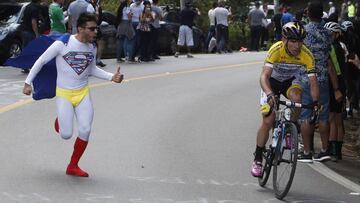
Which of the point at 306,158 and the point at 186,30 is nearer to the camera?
the point at 306,158

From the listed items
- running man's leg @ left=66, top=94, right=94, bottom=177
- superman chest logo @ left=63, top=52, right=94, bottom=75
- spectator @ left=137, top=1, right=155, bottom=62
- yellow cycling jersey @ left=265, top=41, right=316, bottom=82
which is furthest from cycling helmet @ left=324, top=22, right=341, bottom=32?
spectator @ left=137, top=1, right=155, bottom=62

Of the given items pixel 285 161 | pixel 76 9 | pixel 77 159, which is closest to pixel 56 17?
pixel 76 9

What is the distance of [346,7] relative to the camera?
32.9m

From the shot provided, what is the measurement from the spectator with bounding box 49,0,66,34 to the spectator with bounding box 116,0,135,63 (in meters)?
3.76

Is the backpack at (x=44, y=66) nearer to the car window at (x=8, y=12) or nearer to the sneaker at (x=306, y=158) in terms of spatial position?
the sneaker at (x=306, y=158)

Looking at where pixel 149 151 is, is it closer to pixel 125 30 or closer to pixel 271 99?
pixel 271 99

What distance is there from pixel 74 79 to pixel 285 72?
2.24m

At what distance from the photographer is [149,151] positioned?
10.4 meters

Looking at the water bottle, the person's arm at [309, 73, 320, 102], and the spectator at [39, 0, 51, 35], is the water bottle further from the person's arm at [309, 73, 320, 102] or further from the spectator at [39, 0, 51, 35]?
the spectator at [39, 0, 51, 35]

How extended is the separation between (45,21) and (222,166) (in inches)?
386

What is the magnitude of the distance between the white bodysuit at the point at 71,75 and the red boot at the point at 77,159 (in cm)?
8

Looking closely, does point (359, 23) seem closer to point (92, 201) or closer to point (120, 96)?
point (120, 96)

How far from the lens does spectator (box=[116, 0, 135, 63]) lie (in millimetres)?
22109

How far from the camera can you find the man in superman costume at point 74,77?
343 inches
